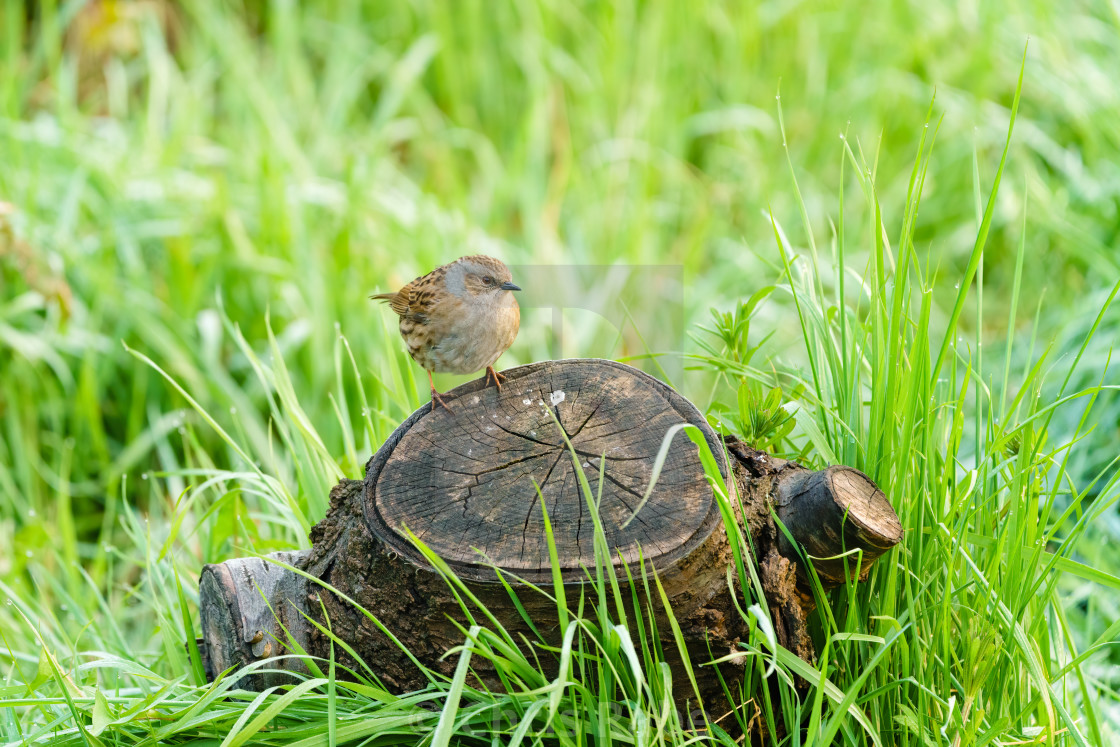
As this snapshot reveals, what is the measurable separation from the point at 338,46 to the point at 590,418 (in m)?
4.58

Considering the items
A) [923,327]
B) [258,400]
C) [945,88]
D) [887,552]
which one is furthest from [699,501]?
[945,88]

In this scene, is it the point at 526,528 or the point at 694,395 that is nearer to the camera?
the point at 526,528

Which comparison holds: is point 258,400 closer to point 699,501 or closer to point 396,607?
point 396,607

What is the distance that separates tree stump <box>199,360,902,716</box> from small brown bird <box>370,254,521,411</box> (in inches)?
9.4

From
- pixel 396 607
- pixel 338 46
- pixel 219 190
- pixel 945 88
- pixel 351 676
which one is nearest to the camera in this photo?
pixel 396 607

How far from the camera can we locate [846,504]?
1827 millimetres

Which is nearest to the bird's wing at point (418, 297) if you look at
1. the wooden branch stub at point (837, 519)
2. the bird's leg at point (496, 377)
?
the bird's leg at point (496, 377)

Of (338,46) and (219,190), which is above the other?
(338,46)

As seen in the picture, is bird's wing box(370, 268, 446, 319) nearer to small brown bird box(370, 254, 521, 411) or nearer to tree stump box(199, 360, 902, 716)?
small brown bird box(370, 254, 521, 411)

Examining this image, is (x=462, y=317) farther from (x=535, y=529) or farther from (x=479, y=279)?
(x=535, y=529)

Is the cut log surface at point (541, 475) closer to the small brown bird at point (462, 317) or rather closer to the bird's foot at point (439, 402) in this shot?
the bird's foot at point (439, 402)

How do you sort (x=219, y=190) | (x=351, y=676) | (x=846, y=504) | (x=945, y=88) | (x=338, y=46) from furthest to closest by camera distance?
1. (x=338, y=46)
2. (x=945, y=88)
3. (x=219, y=190)
4. (x=351, y=676)
5. (x=846, y=504)

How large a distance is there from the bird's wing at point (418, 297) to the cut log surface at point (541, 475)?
1.40 ft

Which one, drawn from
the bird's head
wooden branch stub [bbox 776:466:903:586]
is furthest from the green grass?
the bird's head
